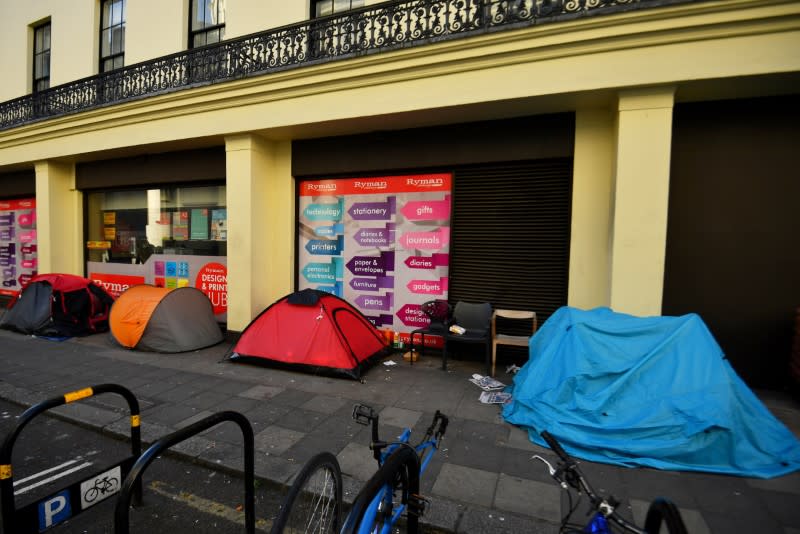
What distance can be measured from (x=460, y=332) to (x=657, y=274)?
116 inches

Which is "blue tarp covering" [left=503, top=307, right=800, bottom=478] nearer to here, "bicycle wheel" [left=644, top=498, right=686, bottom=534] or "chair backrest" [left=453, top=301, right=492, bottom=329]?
"chair backrest" [left=453, top=301, right=492, bottom=329]

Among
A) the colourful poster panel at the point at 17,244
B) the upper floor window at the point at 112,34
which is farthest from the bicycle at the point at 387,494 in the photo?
the colourful poster panel at the point at 17,244

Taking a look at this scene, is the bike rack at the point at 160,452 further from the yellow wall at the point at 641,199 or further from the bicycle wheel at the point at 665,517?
the yellow wall at the point at 641,199

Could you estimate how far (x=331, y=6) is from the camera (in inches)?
302

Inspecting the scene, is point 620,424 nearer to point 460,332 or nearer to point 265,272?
point 460,332

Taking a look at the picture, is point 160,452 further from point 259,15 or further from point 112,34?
point 112,34

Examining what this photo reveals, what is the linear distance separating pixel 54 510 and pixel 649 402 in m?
4.74

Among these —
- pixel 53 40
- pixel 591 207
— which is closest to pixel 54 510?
pixel 591 207

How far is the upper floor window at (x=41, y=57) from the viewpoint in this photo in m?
11.8

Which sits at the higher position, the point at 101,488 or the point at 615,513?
the point at 615,513

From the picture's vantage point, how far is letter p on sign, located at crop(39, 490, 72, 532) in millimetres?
2111

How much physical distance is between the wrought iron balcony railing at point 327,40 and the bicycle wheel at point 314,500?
237 inches

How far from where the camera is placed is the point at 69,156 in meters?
9.95

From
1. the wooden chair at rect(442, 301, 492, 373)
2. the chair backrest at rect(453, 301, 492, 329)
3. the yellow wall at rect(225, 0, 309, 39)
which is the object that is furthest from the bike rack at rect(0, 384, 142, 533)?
the yellow wall at rect(225, 0, 309, 39)
